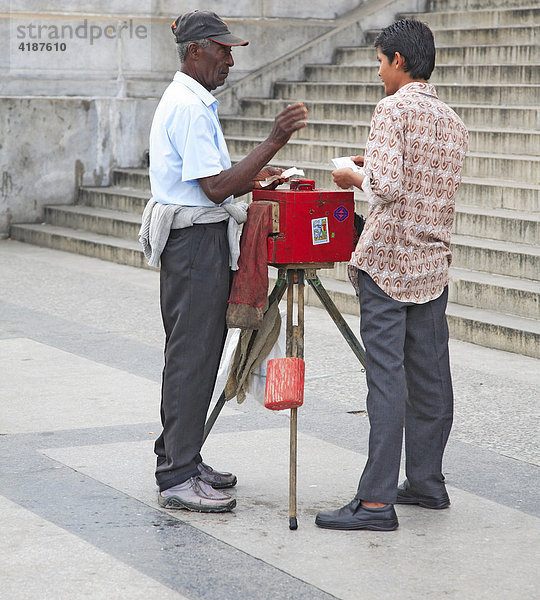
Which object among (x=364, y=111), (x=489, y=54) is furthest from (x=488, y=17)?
(x=364, y=111)

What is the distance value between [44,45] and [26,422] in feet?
28.0

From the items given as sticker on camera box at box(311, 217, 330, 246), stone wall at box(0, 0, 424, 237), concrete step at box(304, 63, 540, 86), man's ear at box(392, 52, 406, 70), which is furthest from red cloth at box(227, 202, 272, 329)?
stone wall at box(0, 0, 424, 237)

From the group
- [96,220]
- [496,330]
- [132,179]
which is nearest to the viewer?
[496,330]

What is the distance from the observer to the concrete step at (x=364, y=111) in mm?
10703

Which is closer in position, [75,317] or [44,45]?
[75,317]

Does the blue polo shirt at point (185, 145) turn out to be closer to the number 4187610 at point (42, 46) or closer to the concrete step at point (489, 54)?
the concrete step at point (489, 54)

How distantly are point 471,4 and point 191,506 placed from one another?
34.9 ft

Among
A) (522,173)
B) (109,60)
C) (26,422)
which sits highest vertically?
(109,60)

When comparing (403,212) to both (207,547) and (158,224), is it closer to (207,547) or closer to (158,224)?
(158,224)

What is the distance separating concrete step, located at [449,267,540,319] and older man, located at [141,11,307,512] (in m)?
3.78

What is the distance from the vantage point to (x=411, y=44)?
4.42m

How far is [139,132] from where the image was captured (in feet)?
46.6

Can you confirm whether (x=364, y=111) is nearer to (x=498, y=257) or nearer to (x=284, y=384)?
(x=498, y=257)

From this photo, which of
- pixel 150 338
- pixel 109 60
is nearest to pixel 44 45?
pixel 109 60
